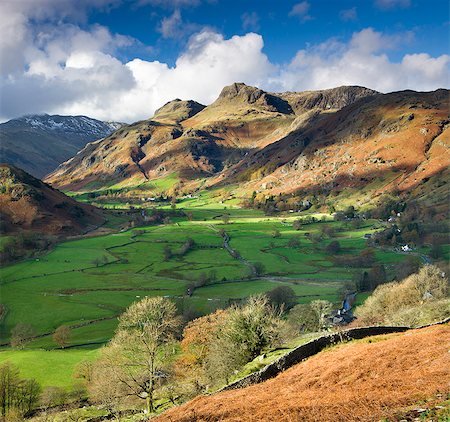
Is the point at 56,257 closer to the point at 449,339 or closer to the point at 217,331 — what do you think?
the point at 217,331

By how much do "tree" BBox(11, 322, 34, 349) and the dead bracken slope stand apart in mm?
66236

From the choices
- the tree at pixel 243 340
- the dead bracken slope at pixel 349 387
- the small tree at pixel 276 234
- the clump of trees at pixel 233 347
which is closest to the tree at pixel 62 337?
the clump of trees at pixel 233 347

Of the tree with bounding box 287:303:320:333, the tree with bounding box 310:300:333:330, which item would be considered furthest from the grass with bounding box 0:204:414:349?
the tree with bounding box 310:300:333:330

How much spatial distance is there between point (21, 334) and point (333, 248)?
387ft

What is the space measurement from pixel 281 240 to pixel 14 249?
112 meters

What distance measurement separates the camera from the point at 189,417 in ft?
81.9

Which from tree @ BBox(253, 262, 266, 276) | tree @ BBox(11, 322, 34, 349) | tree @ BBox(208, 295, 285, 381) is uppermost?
tree @ BBox(208, 295, 285, 381)

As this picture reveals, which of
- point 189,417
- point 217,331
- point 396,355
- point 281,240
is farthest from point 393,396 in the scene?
point 281,240

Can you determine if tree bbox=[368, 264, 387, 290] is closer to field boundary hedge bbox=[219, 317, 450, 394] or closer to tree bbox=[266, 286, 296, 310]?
tree bbox=[266, 286, 296, 310]

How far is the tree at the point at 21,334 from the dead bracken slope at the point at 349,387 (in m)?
66.2

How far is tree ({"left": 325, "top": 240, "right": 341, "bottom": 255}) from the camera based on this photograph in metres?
162

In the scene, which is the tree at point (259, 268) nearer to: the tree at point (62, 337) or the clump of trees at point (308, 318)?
the clump of trees at point (308, 318)

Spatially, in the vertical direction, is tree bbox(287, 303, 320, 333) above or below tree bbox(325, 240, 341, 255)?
below

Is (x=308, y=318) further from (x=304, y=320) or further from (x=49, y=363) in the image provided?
(x=49, y=363)
